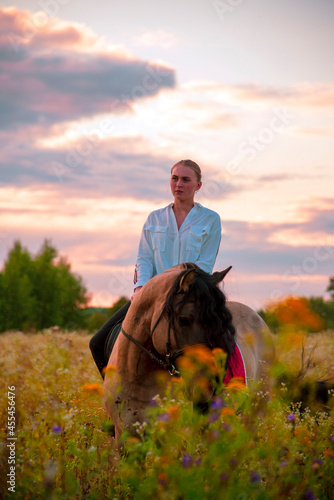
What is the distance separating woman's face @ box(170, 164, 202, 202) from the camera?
626 cm

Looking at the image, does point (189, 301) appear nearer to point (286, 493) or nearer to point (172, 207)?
point (286, 493)

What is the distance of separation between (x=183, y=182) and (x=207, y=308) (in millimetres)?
2332

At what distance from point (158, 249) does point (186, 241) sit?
348mm

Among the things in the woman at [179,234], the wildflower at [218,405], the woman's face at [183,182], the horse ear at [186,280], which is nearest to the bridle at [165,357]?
the horse ear at [186,280]

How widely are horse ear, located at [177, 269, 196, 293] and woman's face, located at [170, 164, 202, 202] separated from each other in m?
1.92

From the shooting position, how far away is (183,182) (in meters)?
6.27

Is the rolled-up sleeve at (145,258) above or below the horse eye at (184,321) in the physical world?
above

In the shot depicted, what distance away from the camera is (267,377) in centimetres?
663

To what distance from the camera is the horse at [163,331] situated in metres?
4.32

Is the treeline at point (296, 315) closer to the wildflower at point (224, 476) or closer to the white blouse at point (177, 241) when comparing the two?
the wildflower at point (224, 476)

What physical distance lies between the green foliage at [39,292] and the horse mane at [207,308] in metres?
42.8

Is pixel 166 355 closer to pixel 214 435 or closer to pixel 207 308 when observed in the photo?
pixel 207 308

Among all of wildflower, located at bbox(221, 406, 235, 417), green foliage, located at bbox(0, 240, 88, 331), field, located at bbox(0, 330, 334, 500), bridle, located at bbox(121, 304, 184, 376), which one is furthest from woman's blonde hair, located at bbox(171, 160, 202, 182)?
green foliage, located at bbox(0, 240, 88, 331)

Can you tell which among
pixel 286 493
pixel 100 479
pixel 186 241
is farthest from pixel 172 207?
pixel 286 493
